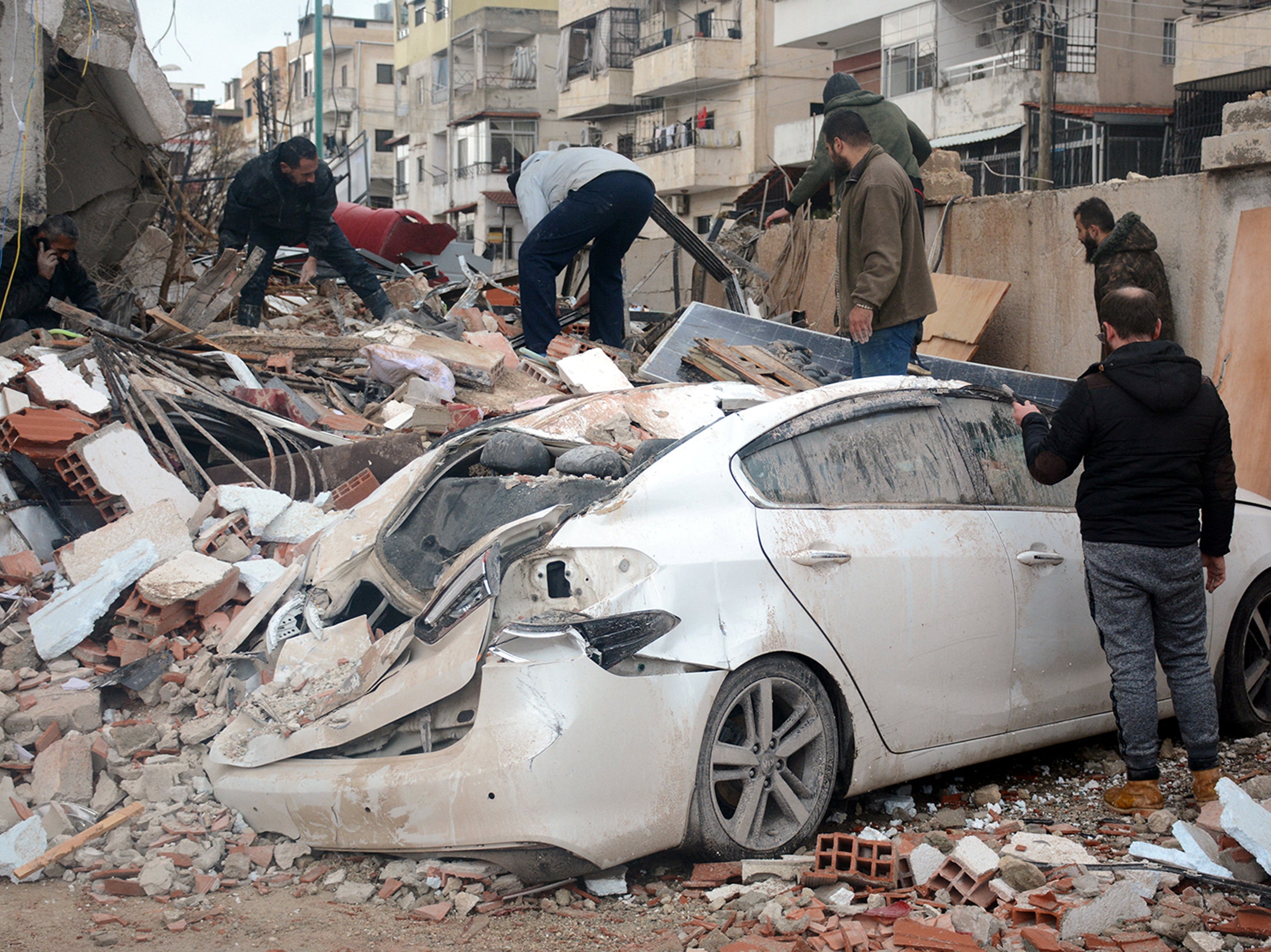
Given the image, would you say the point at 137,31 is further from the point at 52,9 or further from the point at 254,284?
the point at 254,284

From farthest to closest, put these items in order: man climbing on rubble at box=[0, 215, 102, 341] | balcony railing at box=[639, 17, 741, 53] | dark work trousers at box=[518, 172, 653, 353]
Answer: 1. balcony railing at box=[639, 17, 741, 53]
2. dark work trousers at box=[518, 172, 653, 353]
3. man climbing on rubble at box=[0, 215, 102, 341]

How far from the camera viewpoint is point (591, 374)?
26.9ft

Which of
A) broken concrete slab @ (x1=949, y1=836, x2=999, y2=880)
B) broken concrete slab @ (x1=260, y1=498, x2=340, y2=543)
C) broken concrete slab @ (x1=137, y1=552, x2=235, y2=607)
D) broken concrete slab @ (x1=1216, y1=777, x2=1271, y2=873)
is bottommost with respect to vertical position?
broken concrete slab @ (x1=949, y1=836, x2=999, y2=880)

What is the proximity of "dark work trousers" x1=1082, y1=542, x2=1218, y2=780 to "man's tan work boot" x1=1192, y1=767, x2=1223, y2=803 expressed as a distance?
2 centimetres

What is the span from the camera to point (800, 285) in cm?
1272

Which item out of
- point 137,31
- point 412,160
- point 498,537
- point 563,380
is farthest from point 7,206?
point 412,160

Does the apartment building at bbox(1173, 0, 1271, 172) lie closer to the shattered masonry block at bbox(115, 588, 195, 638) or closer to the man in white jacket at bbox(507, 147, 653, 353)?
the man in white jacket at bbox(507, 147, 653, 353)

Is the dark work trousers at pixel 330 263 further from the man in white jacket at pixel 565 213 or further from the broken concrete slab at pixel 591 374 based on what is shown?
the broken concrete slab at pixel 591 374

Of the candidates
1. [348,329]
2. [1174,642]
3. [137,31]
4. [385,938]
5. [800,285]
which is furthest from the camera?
[800,285]

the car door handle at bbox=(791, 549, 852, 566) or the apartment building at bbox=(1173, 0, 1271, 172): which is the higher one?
the apartment building at bbox=(1173, 0, 1271, 172)

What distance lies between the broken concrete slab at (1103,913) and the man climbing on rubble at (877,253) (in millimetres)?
3699

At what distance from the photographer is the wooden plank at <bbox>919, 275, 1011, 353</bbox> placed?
978 cm

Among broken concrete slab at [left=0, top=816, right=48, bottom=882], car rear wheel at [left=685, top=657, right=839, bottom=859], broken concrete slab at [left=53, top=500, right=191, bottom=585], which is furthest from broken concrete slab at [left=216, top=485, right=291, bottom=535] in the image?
car rear wheel at [left=685, top=657, right=839, bottom=859]

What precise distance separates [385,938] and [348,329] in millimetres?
8440
